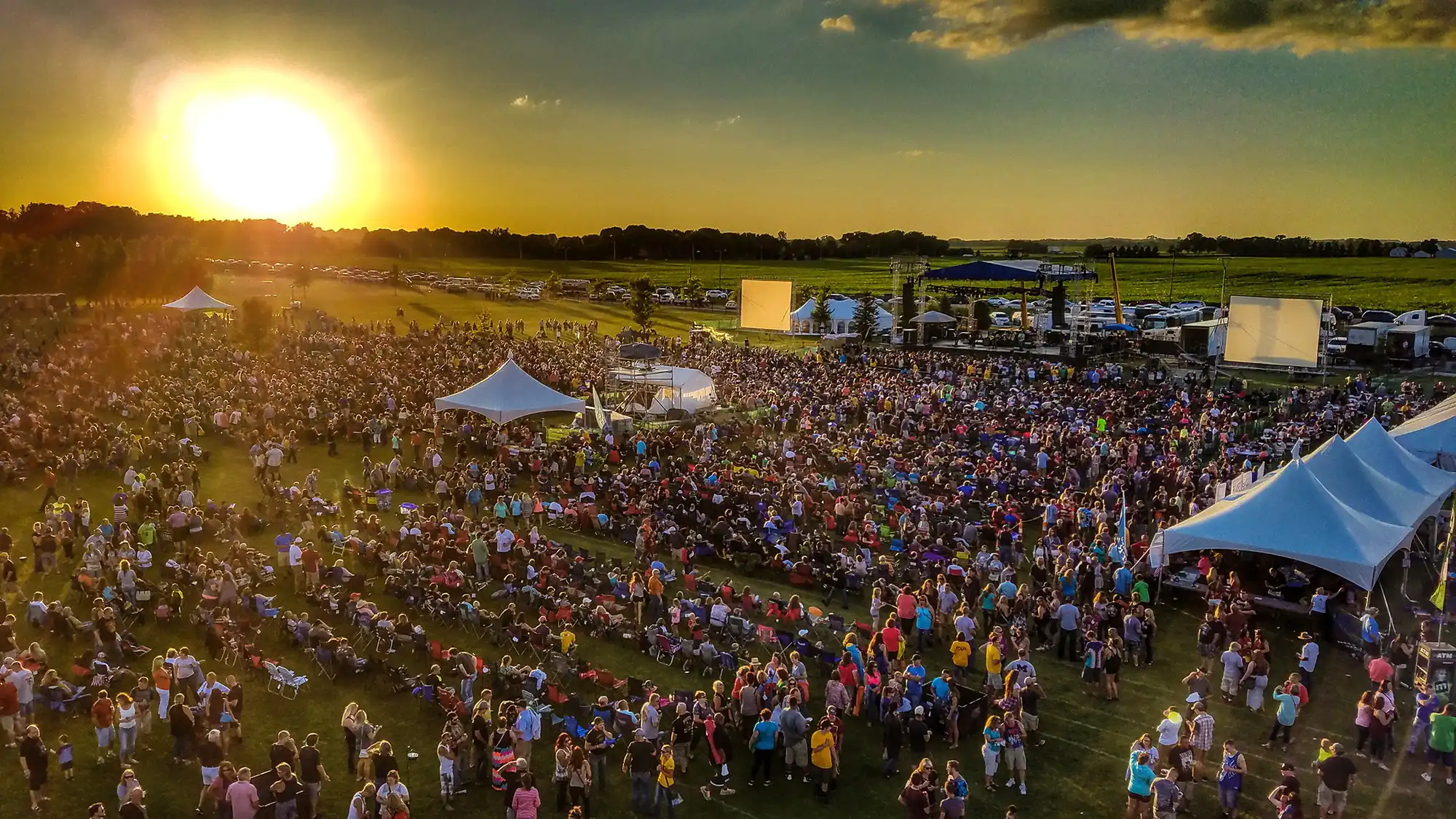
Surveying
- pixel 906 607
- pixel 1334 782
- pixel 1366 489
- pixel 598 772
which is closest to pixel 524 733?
pixel 598 772

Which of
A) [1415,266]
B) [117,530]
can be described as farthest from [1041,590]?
[1415,266]

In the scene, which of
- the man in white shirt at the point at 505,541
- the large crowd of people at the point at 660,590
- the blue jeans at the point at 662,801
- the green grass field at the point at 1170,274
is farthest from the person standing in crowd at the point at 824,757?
the green grass field at the point at 1170,274

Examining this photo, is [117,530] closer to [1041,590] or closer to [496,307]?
→ [1041,590]

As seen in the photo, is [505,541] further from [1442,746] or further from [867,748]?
[1442,746]

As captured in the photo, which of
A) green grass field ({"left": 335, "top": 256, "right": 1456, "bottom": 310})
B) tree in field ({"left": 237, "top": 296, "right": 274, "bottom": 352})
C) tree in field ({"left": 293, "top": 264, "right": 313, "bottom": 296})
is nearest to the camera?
tree in field ({"left": 237, "top": 296, "right": 274, "bottom": 352})

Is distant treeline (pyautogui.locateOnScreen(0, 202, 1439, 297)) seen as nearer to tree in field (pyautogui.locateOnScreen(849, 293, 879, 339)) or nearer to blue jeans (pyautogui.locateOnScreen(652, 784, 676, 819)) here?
tree in field (pyautogui.locateOnScreen(849, 293, 879, 339))

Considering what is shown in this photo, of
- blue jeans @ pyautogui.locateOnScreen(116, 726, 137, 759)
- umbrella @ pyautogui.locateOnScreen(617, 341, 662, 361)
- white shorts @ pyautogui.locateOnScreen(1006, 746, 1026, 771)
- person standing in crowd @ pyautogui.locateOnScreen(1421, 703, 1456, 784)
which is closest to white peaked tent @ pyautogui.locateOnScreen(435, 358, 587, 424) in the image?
umbrella @ pyautogui.locateOnScreen(617, 341, 662, 361)
